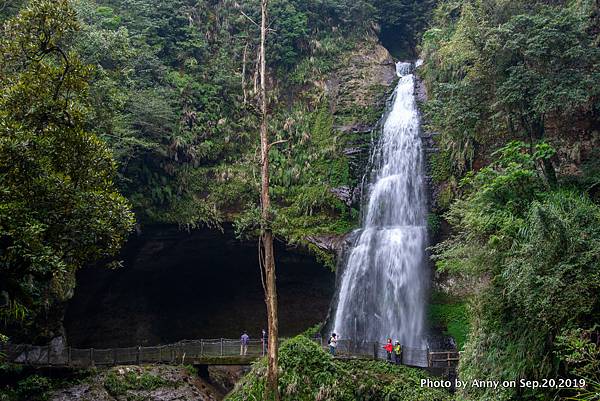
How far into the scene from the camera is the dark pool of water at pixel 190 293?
69.0 feet

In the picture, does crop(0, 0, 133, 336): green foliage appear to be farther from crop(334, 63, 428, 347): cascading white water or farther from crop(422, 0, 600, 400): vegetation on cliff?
crop(334, 63, 428, 347): cascading white water

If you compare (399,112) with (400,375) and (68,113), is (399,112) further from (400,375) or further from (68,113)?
(68,113)

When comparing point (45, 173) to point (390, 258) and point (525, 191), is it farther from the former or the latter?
point (390, 258)

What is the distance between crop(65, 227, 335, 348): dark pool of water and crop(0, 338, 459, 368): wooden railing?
4443mm

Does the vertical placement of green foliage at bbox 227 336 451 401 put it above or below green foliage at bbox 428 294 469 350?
below

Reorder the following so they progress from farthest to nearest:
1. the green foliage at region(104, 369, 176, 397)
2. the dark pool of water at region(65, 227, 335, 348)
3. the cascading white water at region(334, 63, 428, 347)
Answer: the dark pool of water at region(65, 227, 335, 348), the cascading white water at region(334, 63, 428, 347), the green foliage at region(104, 369, 176, 397)

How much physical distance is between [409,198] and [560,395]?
1327cm

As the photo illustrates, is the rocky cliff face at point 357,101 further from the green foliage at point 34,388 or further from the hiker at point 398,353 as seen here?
the green foliage at point 34,388

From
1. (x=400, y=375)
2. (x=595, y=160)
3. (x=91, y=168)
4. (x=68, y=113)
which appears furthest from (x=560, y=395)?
(x=68, y=113)

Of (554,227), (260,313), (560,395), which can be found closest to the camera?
(560,395)

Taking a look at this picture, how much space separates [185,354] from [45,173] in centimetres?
1047

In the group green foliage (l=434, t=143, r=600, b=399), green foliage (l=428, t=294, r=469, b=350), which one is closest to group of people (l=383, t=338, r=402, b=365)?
green foliage (l=434, t=143, r=600, b=399)

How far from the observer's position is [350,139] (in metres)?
23.3

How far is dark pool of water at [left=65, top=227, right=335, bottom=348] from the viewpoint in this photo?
21031mm
